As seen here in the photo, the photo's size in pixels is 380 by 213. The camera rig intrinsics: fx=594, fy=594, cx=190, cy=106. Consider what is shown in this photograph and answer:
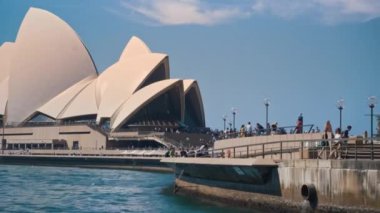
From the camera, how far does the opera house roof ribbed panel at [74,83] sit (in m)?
72.9

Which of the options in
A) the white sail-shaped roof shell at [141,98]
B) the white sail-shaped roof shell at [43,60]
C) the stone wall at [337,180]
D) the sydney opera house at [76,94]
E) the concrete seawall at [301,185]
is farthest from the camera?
the white sail-shaped roof shell at [43,60]

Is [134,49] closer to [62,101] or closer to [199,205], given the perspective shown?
[62,101]

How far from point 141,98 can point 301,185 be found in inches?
2112

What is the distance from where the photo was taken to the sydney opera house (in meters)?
72.2

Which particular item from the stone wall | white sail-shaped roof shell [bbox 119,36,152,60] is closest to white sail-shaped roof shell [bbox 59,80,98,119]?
white sail-shaped roof shell [bbox 119,36,152,60]

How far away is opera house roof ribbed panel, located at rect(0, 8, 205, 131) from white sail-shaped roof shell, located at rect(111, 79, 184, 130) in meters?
0.28

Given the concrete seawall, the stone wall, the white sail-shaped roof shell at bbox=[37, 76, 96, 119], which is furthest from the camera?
the white sail-shaped roof shell at bbox=[37, 76, 96, 119]

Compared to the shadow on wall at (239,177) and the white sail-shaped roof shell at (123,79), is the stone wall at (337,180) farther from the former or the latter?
the white sail-shaped roof shell at (123,79)

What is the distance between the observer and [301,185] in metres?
17.1

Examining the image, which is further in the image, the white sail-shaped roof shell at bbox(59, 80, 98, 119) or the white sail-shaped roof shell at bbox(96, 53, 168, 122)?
the white sail-shaped roof shell at bbox(59, 80, 98, 119)

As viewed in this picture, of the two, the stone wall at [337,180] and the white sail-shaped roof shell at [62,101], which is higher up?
the white sail-shaped roof shell at [62,101]

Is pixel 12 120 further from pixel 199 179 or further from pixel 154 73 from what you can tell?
pixel 199 179

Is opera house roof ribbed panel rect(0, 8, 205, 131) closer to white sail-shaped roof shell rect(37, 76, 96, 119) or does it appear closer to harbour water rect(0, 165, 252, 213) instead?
white sail-shaped roof shell rect(37, 76, 96, 119)

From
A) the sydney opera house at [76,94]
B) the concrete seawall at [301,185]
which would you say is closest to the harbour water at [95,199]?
the concrete seawall at [301,185]
